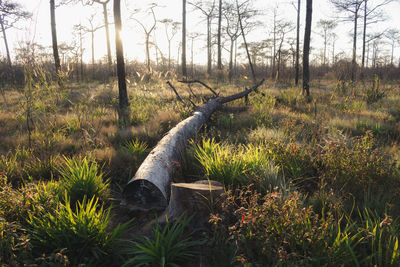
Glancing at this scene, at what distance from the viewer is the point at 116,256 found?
154 centimetres

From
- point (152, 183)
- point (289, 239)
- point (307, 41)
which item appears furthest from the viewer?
point (307, 41)

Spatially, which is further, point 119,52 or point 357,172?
point 119,52

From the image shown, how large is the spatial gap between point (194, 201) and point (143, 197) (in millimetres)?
542

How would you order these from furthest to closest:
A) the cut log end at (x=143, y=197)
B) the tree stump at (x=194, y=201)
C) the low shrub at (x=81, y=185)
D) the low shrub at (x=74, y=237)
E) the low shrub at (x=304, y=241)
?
the low shrub at (x=81, y=185) → the cut log end at (x=143, y=197) → the tree stump at (x=194, y=201) → the low shrub at (x=74, y=237) → the low shrub at (x=304, y=241)

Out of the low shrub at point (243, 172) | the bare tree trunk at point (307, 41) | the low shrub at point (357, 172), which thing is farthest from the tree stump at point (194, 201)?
the bare tree trunk at point (307, 41)

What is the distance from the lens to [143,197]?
1987mm

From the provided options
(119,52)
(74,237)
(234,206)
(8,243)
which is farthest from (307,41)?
(8,243)

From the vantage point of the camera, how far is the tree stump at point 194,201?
5.62 ft

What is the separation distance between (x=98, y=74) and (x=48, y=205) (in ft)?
56.0

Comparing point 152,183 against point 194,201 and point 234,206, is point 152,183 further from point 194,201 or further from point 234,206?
point 234,206

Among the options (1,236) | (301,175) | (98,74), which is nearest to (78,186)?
(1,236)

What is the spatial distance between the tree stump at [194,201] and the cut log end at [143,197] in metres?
0.20

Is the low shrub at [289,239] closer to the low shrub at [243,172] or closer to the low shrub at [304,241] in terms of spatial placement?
the low shrub at [304,241]

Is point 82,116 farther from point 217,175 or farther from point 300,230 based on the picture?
point 300,230
